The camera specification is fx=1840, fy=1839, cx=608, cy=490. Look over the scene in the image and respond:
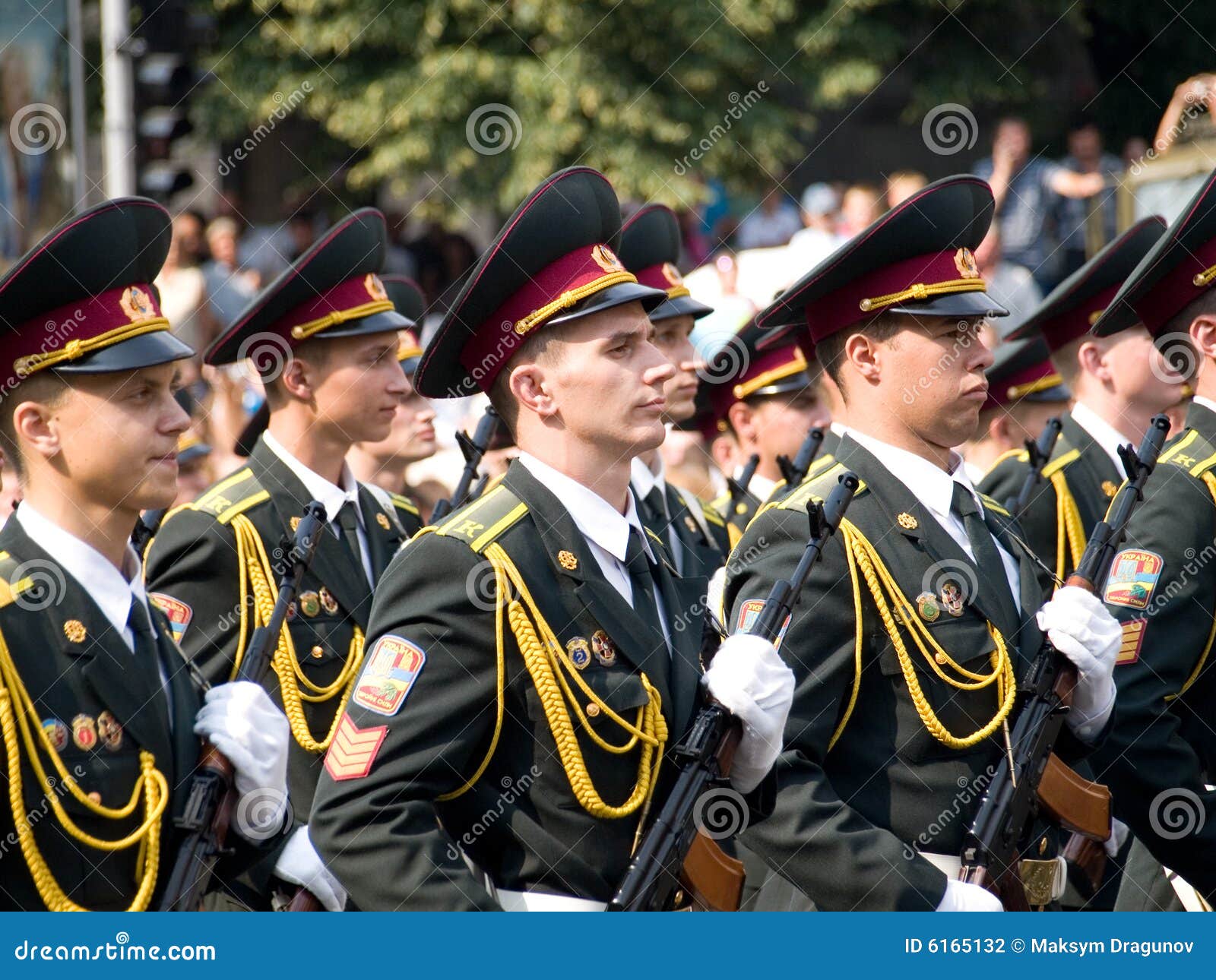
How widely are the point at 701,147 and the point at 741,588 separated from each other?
36.1 feet

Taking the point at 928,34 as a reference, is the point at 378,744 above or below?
below

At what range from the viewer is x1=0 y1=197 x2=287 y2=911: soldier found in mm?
3570

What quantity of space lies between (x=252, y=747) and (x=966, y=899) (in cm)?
156

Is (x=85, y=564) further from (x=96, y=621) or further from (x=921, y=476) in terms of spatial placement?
(x=921, y=476)

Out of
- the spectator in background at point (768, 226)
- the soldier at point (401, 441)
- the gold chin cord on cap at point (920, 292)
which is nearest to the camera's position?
the gold chin cord on cap at point (920, 292)

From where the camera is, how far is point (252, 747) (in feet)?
12.4

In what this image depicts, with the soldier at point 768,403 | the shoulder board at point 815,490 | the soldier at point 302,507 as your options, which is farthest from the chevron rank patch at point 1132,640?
the soldier at point 768,403

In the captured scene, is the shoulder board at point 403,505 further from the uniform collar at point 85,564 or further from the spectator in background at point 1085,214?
the spectator in background at point 1085,214

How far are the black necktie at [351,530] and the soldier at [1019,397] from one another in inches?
115

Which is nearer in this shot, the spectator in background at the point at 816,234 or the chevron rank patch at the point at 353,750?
the chevron rank patch at the point at 353,750

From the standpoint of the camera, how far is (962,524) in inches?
173

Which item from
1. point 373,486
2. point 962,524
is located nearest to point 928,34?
point 373,486

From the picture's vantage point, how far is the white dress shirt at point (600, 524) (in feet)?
12.9
